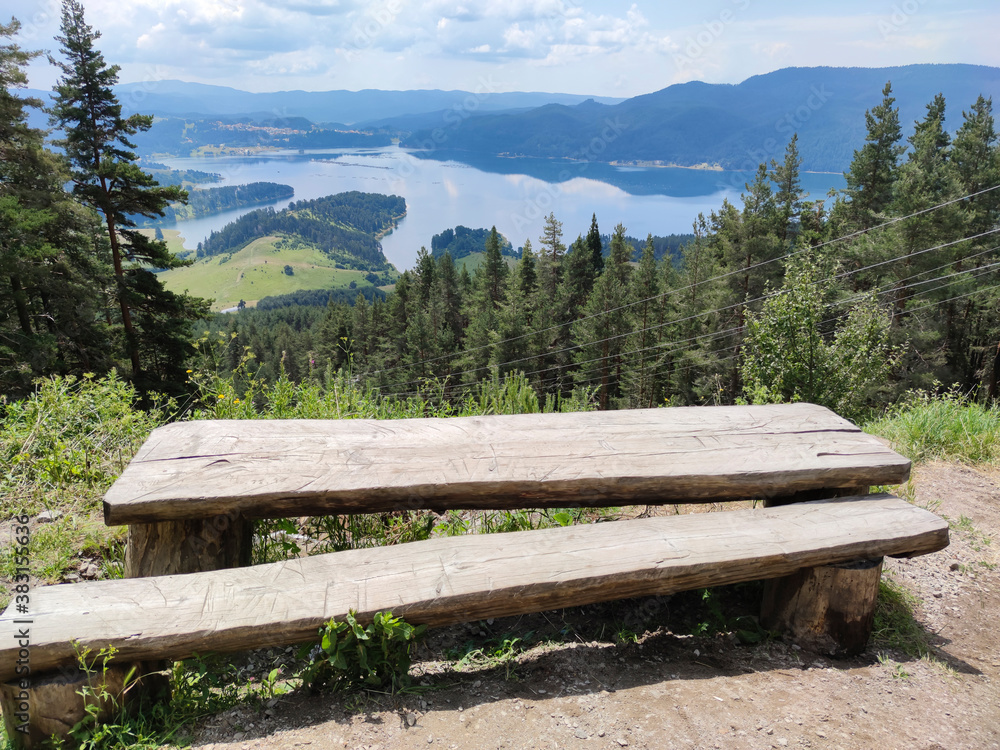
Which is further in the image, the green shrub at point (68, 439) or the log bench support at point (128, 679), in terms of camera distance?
the green shrub at point (68, 439)

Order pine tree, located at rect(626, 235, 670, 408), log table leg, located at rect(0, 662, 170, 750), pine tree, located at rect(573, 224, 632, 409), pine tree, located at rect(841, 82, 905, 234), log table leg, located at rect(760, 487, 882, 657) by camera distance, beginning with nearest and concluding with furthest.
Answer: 1. log table leg, located at rect(0, 662, 170, 750)
2. log table leg, located at rect(760, 487, 882, 657)
3. pine tree, located at rect(841, 82, 905, 234)
4. pine tree, located at rect(573, 224, 632, 409)
5. pine tree, located at rect(626, 235, 670, 408)

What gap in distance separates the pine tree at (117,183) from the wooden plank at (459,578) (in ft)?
64.1

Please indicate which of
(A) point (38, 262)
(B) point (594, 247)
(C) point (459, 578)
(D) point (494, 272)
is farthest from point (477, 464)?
(B) point (594, 247)

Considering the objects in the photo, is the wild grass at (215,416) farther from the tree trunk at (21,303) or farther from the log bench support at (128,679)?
the tree trunk at (21,303)

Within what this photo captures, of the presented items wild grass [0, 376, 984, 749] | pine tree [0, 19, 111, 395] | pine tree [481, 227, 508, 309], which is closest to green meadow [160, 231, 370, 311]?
pine tree [481, 227, 508, 309]

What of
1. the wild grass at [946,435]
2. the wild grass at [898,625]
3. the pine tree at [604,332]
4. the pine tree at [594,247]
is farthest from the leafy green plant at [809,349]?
the pine tree at [594,247]

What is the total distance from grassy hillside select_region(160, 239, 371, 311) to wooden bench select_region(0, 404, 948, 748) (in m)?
151

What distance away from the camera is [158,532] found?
2412 mm

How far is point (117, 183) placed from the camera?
706 inches

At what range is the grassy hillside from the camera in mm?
150375

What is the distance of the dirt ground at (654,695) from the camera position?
2.00 meters

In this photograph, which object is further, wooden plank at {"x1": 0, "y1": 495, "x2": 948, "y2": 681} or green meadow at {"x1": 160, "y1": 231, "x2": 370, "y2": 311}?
green meadow at {"x1": 160, "y1": 231, "x2": 370, "y2": 311}

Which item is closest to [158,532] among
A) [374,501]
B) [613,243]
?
[374,501]

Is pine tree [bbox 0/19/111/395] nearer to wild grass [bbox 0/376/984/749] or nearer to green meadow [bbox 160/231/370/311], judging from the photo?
wild grass [bbox 0/376/984/749]
